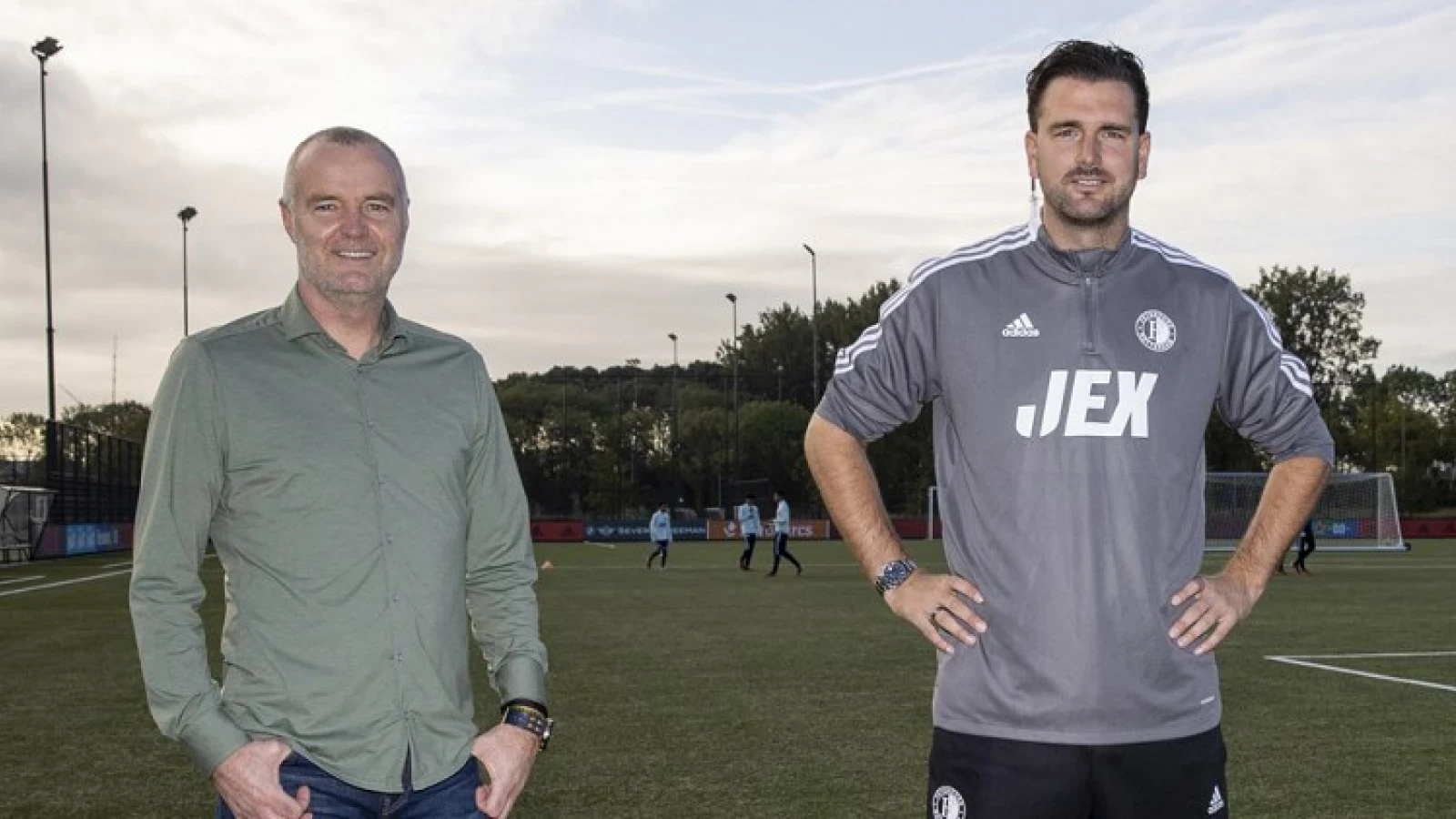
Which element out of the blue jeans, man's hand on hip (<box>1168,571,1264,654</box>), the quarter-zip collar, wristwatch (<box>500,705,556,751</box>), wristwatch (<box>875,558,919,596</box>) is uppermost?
the quarter-zip collar

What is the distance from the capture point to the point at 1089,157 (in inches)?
138

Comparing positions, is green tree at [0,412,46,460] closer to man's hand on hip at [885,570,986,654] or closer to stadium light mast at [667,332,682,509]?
stadium light mast at [667,332,682,509]

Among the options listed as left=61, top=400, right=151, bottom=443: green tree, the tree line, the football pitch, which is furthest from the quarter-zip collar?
left=61, top=400, right=151, bottom=443: green tree

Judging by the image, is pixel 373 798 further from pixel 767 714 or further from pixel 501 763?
pixel 767 714

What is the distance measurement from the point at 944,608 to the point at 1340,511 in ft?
186

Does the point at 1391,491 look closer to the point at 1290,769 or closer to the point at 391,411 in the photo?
the point at 1290,769

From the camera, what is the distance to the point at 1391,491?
2046 inches

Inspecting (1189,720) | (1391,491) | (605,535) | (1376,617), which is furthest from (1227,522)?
(1189,720)

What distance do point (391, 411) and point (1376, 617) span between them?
63.6 ft

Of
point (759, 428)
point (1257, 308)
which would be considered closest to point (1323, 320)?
point (759, 428)

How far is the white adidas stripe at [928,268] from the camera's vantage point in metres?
3.64

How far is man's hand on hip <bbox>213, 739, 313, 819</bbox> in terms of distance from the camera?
2.99 meters

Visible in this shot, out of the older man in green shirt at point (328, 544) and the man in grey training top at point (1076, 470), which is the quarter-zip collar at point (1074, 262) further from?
the older man in green shirt at point (328, 544)

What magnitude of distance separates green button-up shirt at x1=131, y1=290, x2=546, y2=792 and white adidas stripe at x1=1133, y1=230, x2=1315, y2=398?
1696 mm
